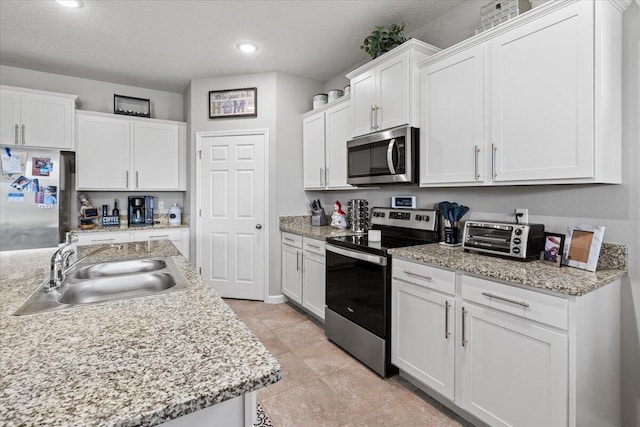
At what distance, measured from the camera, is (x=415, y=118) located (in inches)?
91.0

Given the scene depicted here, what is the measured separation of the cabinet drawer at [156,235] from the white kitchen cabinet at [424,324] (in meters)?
2.90

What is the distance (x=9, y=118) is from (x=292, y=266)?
3172mm

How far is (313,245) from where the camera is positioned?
3.11m

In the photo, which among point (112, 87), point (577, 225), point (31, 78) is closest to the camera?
point (577, 225)

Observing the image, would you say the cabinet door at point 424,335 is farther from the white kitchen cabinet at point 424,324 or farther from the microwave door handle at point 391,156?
the microwave door handle at point 391,156

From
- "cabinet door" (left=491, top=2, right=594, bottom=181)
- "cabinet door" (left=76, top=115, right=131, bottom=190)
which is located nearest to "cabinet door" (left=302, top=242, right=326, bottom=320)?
"cabinet door" (left=491, top=2, right=594, bottom=181)

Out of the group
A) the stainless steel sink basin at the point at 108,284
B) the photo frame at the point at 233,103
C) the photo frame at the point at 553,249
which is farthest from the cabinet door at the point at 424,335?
the photo frame at the point at 233,103

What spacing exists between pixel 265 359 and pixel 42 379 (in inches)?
17.6

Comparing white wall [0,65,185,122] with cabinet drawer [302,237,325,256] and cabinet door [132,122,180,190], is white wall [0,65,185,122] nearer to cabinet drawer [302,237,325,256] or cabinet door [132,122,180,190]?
cabinet door [132,122,180,190]

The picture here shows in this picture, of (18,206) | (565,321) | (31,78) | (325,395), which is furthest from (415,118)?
(31,78)

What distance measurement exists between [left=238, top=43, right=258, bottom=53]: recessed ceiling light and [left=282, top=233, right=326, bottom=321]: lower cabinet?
191 centimetres

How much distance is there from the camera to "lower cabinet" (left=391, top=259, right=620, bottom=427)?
1.34 metres

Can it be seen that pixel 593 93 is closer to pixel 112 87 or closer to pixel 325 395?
pixel 325 395

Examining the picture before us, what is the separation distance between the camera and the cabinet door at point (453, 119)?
6.39 feet
